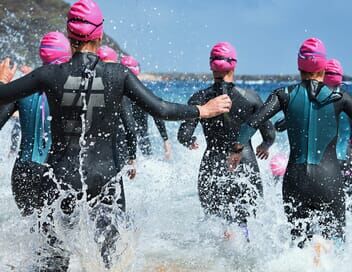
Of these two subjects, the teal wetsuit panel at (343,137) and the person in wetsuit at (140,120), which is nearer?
the teal wetsuit panel at (343,137)

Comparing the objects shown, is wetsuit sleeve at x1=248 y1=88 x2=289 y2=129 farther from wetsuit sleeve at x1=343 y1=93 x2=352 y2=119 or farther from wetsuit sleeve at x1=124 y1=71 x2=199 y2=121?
wetsuit sleeve at x1=124 y1=71 x2=199 y2=121

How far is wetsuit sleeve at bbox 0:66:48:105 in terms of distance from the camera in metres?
3.45

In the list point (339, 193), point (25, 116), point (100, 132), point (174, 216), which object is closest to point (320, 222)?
point (339, 193)

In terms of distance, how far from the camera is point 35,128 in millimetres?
4551

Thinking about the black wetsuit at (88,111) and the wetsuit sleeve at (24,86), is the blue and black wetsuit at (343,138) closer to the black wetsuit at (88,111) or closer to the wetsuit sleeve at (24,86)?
the black wetsuit at (88,111)

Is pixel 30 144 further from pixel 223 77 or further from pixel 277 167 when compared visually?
pixel 277 167

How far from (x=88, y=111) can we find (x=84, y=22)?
0.47 meters

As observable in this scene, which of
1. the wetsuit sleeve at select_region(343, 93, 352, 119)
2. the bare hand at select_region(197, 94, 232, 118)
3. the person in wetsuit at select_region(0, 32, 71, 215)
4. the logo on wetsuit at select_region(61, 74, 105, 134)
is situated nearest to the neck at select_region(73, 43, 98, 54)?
the logo on wetsuit at select_region(61, 74, 105, 134)

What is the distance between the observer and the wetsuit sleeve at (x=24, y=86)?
3.45m

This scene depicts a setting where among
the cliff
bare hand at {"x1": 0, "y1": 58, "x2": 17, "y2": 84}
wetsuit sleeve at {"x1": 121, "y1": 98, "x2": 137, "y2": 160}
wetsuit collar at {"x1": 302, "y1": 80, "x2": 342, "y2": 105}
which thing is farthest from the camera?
the cliff

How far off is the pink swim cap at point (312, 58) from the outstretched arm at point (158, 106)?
1.23 m

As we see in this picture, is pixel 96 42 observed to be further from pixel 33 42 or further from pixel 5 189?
pixel 33 42

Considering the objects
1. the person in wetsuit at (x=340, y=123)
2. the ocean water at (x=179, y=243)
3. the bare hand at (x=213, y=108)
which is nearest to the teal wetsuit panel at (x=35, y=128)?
the ocean water at (x=179, y=243)

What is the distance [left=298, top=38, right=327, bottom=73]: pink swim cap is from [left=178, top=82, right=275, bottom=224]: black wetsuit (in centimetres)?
78
